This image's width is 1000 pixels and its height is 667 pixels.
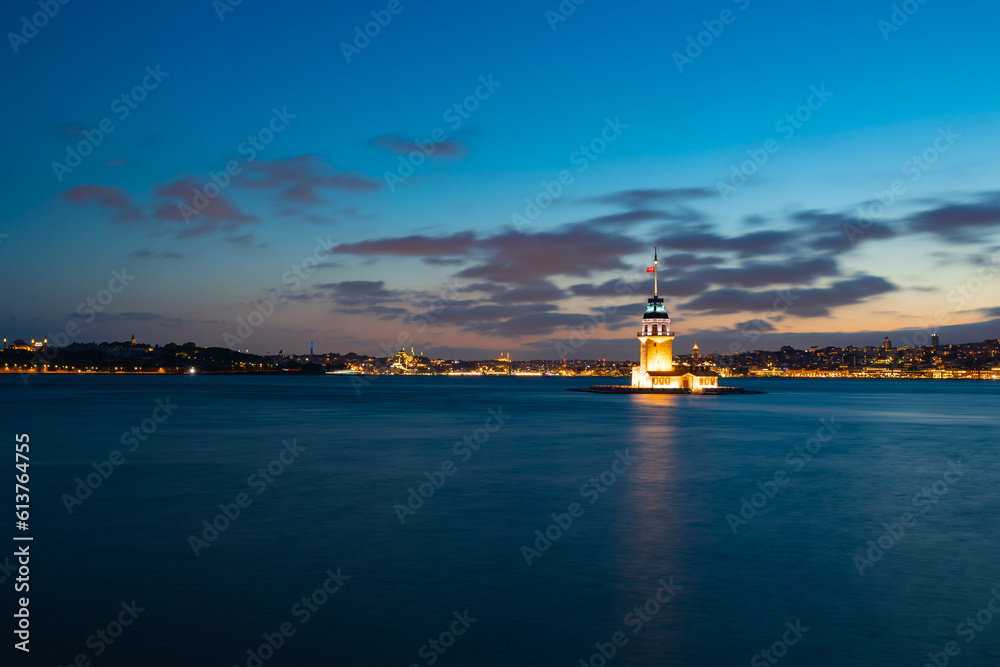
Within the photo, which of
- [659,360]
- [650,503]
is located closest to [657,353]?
[659,360]

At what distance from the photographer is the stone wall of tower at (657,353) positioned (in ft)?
453

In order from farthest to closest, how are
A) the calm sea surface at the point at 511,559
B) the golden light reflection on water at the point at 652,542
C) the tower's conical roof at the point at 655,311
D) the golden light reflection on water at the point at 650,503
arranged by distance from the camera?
the tower's conical roof at the point at 655,311
the golden light reflection on water at the point at 650,503
the golden light reflection on water at the point at 652,542
the calm sea surface at the point at 511,559

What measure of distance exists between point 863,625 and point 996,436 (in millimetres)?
49900

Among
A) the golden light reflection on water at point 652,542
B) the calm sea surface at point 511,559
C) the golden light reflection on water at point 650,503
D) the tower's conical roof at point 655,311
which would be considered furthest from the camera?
the tower's conical roof at point 655,311

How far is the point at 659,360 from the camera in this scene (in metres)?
140

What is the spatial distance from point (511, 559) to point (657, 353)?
124820mm

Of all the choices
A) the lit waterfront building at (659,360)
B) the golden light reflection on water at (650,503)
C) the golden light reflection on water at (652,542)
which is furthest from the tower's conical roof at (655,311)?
the golden light reflection on water at (652,542)

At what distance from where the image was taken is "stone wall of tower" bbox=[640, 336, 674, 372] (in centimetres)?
13800

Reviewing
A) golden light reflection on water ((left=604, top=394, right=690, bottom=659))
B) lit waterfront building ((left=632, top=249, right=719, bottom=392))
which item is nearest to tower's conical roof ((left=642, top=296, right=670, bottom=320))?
lit waterfront building ((left=632, top=249, right=719, bottom=392))

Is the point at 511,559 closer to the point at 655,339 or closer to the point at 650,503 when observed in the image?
the point at 650,503

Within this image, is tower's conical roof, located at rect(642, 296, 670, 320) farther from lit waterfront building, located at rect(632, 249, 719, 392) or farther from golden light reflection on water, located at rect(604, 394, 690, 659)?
golden light reflection on water, located at rect(604, 394, 690, 659)

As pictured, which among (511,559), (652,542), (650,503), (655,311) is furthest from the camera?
(655,311)

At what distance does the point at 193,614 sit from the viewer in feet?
44.2

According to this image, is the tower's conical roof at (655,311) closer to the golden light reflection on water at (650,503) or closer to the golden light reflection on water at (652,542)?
the golden light reflection on water at (650,503)
